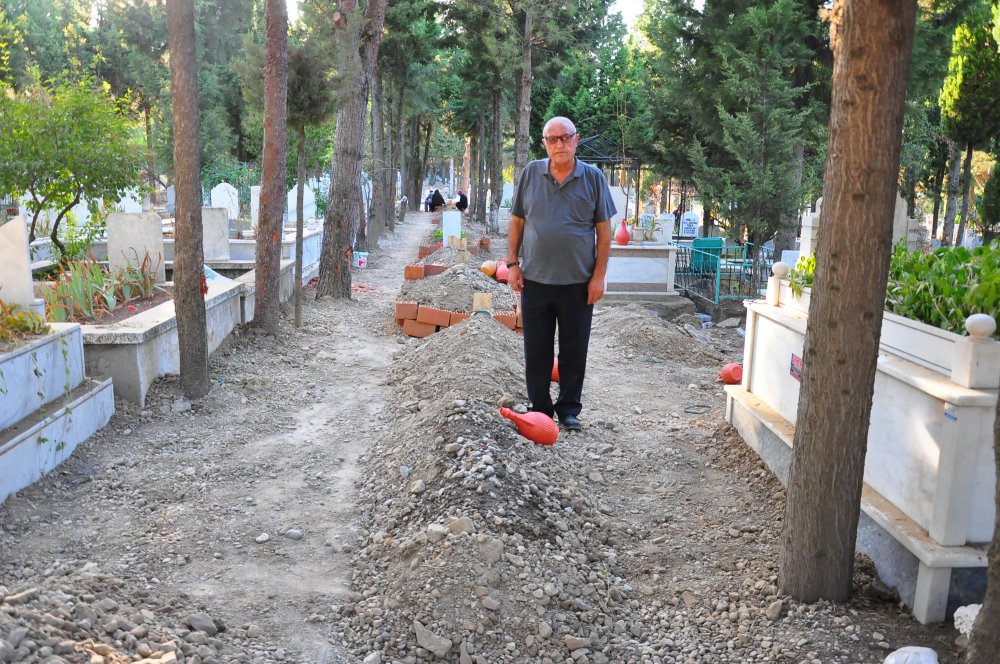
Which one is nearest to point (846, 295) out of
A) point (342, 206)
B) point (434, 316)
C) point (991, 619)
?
point (991, 619)

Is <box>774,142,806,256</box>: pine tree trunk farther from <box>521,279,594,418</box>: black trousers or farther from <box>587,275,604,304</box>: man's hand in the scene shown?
<box>587,275,604,304</box>: man's hand

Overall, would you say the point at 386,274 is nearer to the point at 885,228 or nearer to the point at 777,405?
the point at 777,405

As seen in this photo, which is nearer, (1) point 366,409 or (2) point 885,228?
(2) point 885,228

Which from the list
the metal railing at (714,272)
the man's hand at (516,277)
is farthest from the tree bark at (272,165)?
the metal railing at (714,272)

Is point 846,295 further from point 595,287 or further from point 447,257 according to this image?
point 447,257

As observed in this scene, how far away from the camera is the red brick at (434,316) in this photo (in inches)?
387

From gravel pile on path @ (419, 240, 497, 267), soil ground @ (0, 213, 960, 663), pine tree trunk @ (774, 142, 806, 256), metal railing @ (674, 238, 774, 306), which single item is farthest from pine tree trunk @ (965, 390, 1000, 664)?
pine tree trunk @ (774, 142, 806, 256)

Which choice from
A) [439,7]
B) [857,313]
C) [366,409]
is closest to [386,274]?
[439,7]

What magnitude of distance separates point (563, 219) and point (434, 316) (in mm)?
4883

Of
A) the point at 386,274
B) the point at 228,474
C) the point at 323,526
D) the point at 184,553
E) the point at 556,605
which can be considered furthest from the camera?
the point at 386,274

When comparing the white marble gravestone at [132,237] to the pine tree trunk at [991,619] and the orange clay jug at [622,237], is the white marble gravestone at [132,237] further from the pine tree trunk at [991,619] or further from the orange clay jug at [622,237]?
the pine tree trunk at [991,619]

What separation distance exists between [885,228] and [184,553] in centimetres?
342

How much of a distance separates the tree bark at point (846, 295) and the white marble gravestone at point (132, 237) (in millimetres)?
7584

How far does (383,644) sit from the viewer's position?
130 inches
